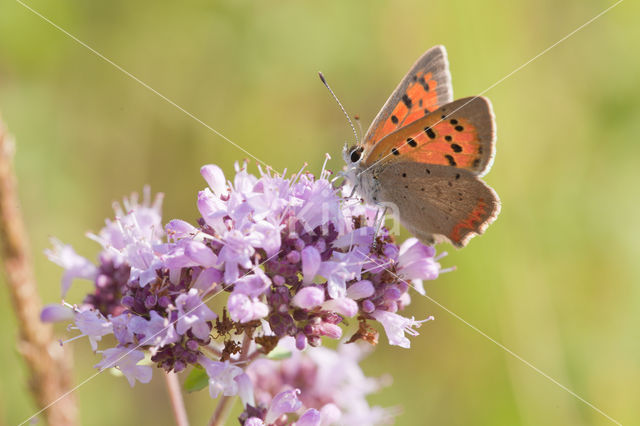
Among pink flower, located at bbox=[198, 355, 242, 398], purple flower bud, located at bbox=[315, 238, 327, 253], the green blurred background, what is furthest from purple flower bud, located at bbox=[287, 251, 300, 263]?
the green blurred background

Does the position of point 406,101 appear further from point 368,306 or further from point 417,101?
point 368,306

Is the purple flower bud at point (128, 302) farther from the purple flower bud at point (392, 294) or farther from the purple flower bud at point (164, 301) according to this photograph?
the purple flower bud at point (392, 294)

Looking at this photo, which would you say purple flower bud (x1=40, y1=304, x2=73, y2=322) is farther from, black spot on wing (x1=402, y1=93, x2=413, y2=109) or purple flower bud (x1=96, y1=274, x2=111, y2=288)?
black spot on wing (x1=402, y1=93, x2=413, y2=109)

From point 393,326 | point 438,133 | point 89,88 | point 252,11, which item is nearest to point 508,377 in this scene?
point 393,326

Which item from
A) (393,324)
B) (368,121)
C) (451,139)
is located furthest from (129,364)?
(368,121)

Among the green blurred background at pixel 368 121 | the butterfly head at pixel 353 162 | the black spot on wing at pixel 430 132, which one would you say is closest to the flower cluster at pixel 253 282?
the butterfly head at pixel 353 162

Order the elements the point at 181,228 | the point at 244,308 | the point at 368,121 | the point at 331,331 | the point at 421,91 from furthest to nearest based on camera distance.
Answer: the point at 368,121 < the point at 421,91 < the point at 181,228 < the point at 331,331 < the point at 244,308
